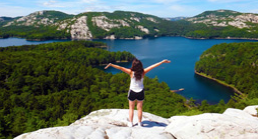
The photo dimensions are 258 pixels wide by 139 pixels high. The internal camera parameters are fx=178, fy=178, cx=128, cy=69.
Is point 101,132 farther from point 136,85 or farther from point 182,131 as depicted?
point 182,131

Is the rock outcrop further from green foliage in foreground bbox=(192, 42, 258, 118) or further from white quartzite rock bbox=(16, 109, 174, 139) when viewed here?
green foliage in foreground bbox=(192, 42, 258, 118)

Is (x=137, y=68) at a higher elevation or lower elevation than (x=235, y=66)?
higher

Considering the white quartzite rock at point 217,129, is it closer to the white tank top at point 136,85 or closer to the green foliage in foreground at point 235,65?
the white tank top at point 136,85

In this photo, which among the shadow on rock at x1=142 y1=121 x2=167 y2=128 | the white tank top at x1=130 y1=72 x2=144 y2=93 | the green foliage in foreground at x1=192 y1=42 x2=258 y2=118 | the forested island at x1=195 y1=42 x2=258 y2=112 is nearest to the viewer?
the white tank top at x1=130 y1=72 x2=144 y2=93

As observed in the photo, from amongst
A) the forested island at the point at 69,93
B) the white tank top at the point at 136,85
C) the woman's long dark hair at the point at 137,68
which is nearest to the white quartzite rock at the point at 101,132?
the white tank top at the point at 136,85

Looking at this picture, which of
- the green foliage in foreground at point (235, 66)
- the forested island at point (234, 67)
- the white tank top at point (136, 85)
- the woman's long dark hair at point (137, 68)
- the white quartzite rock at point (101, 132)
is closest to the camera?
the white quartzite rock at point (101, 132)

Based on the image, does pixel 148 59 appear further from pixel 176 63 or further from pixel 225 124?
pixel 225 124

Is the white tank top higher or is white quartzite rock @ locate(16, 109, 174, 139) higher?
the white tank top

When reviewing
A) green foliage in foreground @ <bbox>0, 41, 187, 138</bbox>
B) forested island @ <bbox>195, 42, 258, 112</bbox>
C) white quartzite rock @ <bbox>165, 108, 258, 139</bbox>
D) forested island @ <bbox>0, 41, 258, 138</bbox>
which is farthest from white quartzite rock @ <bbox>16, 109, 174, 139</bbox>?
forested island @ <bbox>195, 42, 258, 112</bbox>

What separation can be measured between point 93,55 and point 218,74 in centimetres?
9977

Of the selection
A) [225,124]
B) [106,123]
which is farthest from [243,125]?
[106,123]

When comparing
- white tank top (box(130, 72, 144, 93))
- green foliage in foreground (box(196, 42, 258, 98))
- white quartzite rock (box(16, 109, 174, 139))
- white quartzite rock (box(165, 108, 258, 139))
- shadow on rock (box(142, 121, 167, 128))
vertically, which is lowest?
green foliage in foreground (box(196, 42, 258, 98))

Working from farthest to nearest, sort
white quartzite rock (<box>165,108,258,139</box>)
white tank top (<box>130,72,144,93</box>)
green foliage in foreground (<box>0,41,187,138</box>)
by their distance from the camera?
green foliage in foreground (<box>0,41,187,138</box>), white tank top (<box>130,72,144,93</box>), white quartzite rock (<box>165,108,258,139</box>)

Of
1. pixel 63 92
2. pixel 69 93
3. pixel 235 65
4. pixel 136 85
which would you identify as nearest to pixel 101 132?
pixel 136 85
